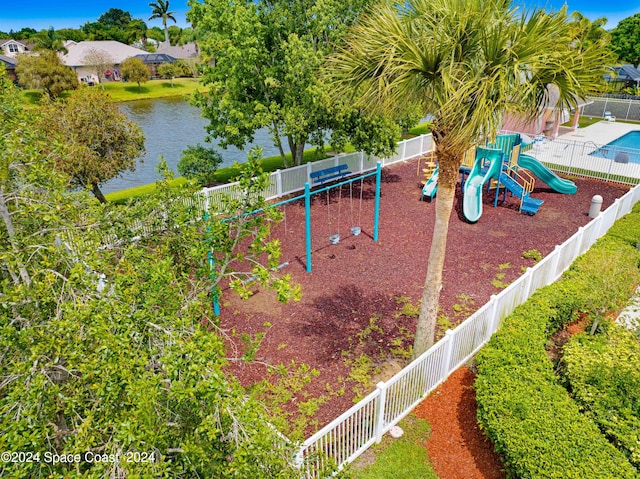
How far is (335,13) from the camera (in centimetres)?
1484

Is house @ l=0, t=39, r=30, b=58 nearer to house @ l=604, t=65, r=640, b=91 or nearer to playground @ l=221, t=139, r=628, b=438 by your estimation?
playground @ l=221, t=139, r=628, b=438

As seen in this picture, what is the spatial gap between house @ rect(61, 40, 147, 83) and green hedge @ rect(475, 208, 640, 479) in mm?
72489

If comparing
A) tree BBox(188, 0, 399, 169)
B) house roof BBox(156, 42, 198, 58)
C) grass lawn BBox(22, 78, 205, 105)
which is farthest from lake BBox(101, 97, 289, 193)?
house roof BBox(156, 42, 198, 58)

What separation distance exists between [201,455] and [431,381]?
227 inches

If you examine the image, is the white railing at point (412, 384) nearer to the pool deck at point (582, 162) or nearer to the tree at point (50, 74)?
the pool deck at point (582, 162)

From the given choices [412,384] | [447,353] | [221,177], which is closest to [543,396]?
[447,353]

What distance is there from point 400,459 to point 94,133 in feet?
42.5

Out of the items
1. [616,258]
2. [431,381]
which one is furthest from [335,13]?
[431,381]

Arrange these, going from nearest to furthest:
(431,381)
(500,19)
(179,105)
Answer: (500,19) → (431,381) → (179,105)

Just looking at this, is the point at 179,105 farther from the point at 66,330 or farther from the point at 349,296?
the point at 66,330

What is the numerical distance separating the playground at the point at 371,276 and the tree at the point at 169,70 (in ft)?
191

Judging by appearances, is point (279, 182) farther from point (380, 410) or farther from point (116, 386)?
point (116, 386)

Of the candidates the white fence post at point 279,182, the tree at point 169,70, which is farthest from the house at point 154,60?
the white fence post at point 279,182

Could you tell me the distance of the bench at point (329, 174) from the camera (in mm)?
18255
